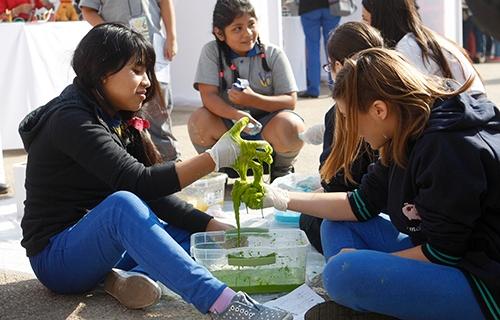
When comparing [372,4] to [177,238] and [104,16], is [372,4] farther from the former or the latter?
[104,16]

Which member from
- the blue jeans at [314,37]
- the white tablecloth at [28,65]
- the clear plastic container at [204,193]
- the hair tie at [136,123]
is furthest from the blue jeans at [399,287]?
the blue jeans at [314,37]

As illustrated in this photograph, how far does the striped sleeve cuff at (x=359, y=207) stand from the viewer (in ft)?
9.33

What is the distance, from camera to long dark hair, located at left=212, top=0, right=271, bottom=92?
180 inches

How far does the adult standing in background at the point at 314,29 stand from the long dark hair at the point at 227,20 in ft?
15.1

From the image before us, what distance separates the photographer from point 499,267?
224 cm

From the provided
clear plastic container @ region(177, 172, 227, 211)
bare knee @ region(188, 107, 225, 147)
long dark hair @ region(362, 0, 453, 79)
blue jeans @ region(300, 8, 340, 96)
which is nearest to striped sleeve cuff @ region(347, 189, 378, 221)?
long dark hair @ region(362, 0, 453, 79)

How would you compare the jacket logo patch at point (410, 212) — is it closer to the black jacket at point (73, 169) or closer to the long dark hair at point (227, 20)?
the black jacket at point (73, 169)

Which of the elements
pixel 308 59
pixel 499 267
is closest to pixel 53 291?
pixel 499 267

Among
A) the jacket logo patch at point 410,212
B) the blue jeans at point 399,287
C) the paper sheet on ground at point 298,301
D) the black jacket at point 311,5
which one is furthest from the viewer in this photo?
the black jacket at point 311,5

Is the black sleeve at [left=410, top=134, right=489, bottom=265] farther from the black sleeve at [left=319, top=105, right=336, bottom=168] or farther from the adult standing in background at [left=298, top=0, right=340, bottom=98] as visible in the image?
the adult standing in background at [left=298, top=0, right=340, bottom=98]

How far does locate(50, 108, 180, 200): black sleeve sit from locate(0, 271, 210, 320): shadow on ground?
41cm

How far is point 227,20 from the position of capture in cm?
460

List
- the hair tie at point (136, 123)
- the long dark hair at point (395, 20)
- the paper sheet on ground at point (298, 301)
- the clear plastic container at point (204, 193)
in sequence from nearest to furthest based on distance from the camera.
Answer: the paper sheet on ground at point (298, 301) → the hair tie at point (136, 123) → the long dark hair at point (395, 20) → the clear plastic container at point (204, 193)

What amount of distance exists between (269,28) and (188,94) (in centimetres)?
143
